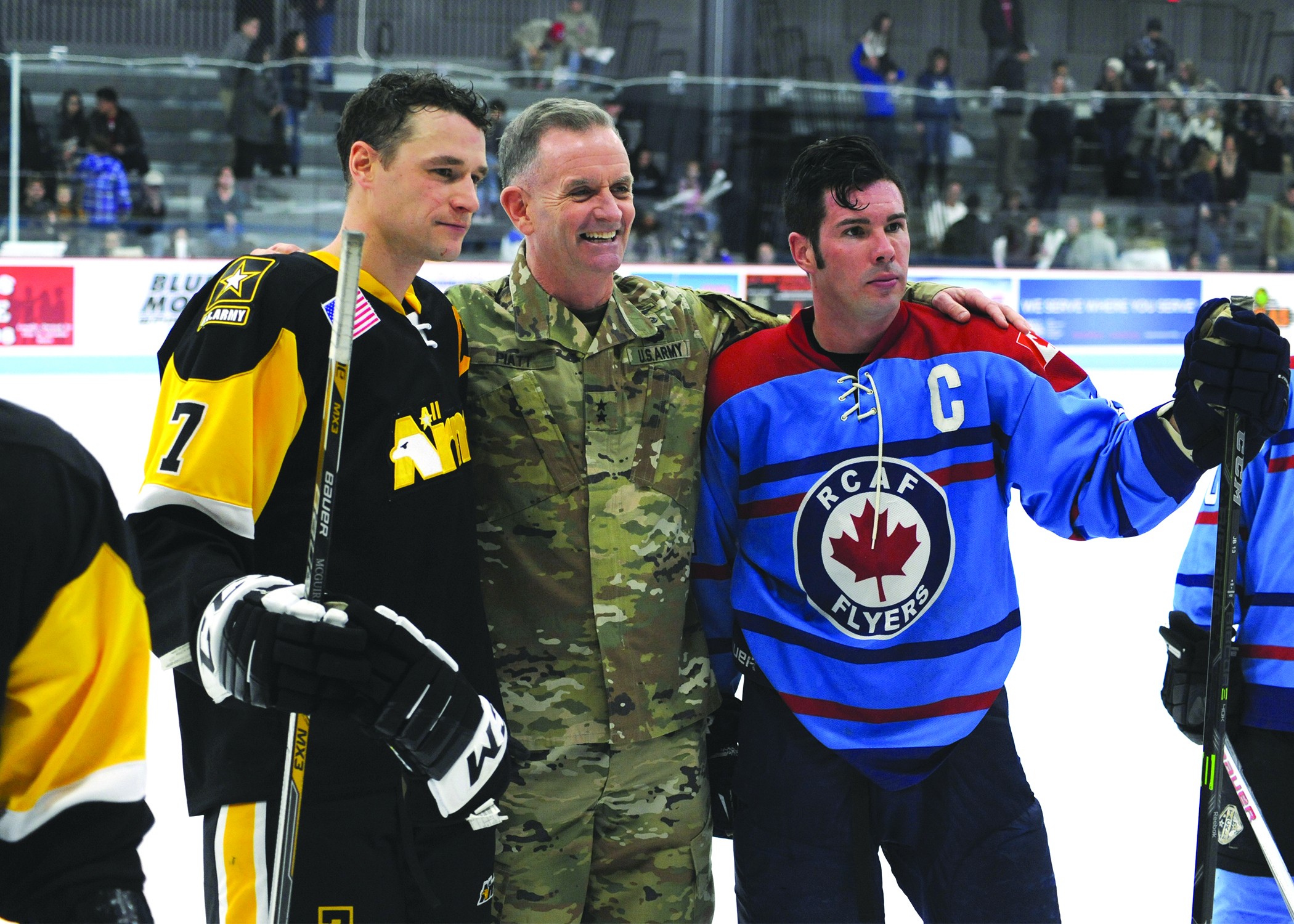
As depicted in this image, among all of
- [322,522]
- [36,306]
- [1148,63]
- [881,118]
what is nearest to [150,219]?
[36,306]

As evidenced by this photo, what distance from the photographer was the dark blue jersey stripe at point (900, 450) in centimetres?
185

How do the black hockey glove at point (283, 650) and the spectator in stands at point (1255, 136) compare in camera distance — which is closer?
the black hockey glove at point (283, 650)

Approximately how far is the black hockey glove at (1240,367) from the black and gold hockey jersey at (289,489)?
93 centimetres

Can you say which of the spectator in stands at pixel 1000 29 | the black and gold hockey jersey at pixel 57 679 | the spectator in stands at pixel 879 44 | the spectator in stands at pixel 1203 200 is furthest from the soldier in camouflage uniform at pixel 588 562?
the spectator in stands at pixel 1000 29

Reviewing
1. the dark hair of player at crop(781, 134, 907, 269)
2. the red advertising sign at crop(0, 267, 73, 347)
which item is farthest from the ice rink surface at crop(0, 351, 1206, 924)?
the red advertising sign at crop(0, 267, 73, 347)

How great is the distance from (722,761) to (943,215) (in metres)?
9.48

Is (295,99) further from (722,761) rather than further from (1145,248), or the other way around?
(722,761)

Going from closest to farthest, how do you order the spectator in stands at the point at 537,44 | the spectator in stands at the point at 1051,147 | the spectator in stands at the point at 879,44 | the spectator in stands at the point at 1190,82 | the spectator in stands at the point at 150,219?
the spectator in stands at the point at 150,219
the spectator in stands at the point at 1051,147
the spectator in stands at the point at 537,44
the spectator in stands at the point at 879,44
the spectator in stands at the point at 1190,82

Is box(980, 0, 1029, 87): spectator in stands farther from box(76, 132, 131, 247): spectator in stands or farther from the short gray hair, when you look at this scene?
the short gray hair

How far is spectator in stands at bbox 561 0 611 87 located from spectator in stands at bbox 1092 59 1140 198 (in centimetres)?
456

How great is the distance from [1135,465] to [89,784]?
4.28ft

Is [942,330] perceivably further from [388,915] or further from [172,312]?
[172,312]

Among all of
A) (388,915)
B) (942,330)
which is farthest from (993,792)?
(388,915)

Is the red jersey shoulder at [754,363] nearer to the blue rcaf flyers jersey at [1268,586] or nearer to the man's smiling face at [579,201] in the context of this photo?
the man's smiling face at [579,201]
